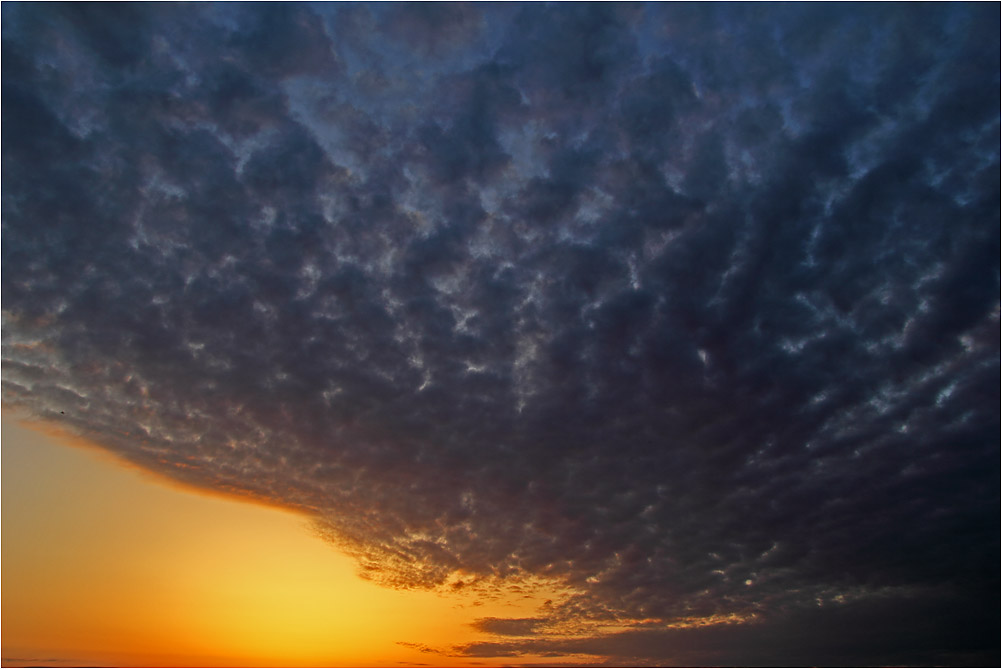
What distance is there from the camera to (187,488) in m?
61.0

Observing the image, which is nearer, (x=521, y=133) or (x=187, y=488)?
(x=521, y=133)

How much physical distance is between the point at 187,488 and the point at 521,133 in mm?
48707

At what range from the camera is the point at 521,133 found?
131 feet

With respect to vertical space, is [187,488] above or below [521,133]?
below
